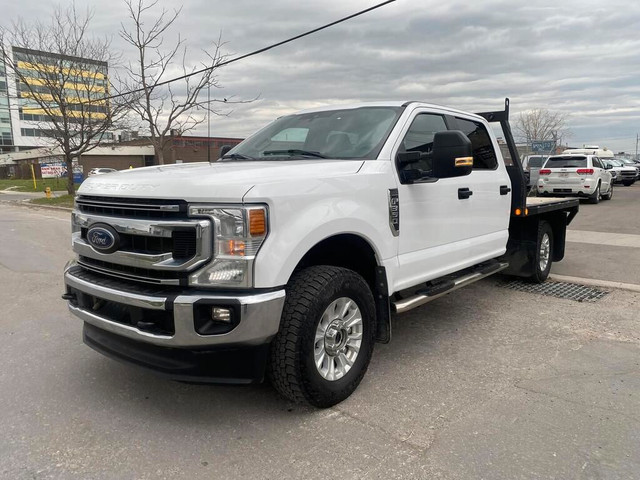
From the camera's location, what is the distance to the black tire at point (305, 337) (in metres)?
2.90

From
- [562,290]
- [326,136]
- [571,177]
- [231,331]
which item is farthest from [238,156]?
[571,177]

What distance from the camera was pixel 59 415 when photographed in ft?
10.4

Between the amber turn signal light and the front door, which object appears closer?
the amber turn signal light

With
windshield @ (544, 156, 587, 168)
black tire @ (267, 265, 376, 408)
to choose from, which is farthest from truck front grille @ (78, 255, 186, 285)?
windshield @ (544, 156, 587, 168)

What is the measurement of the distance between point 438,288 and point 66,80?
20226 mm

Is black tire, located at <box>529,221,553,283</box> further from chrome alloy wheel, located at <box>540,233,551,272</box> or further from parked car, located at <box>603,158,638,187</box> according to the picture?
parked car, located at <box>603,158,638,187</box>

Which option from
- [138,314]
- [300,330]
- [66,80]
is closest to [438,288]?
[300,330]

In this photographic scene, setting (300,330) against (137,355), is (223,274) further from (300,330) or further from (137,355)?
(137,355)

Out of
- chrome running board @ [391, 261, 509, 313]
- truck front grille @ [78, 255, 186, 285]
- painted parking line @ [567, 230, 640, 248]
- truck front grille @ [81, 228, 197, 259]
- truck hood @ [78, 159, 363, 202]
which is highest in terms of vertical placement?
truck hood @ [78, 159, 363, 202]

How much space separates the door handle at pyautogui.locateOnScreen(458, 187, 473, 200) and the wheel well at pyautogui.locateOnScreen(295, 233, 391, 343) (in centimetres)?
126

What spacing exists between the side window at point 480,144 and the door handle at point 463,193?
51 cm

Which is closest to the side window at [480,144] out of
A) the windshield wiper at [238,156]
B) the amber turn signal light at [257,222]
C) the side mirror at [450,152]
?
the side mirror at [450,152]

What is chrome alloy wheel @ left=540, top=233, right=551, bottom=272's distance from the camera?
6449 mm

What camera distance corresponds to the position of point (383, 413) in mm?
A: 3174
